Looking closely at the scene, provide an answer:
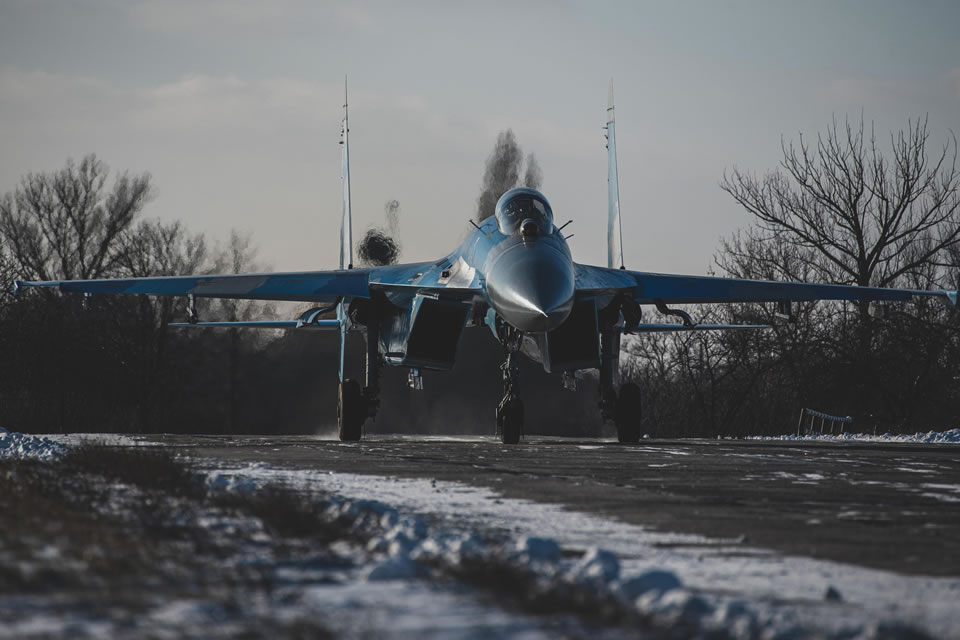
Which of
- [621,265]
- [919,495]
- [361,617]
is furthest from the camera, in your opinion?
[621,265]

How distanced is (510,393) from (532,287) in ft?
9.51

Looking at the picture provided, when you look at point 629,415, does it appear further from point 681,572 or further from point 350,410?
point 681,572

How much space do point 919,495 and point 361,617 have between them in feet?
20.0

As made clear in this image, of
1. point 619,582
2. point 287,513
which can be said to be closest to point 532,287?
point 287,513

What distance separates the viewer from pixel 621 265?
74.6 feet

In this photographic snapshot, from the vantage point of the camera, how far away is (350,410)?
20.1 meters

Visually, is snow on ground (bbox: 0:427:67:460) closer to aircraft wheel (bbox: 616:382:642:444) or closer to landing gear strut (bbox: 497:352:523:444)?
landing gear strut (bbox: 497:352:523:444)

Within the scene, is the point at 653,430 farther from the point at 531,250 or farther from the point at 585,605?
the point at 585,605

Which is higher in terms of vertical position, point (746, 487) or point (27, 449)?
point (27, 449)

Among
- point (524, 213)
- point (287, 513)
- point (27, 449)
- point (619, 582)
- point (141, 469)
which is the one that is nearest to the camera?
point (619, 582)

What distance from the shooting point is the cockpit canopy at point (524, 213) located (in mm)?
16659

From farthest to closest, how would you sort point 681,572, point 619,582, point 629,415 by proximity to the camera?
point 629,415
point 681,572
point 619,582

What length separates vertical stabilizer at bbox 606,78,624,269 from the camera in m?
22.9

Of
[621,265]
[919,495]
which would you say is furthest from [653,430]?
[919,495]
